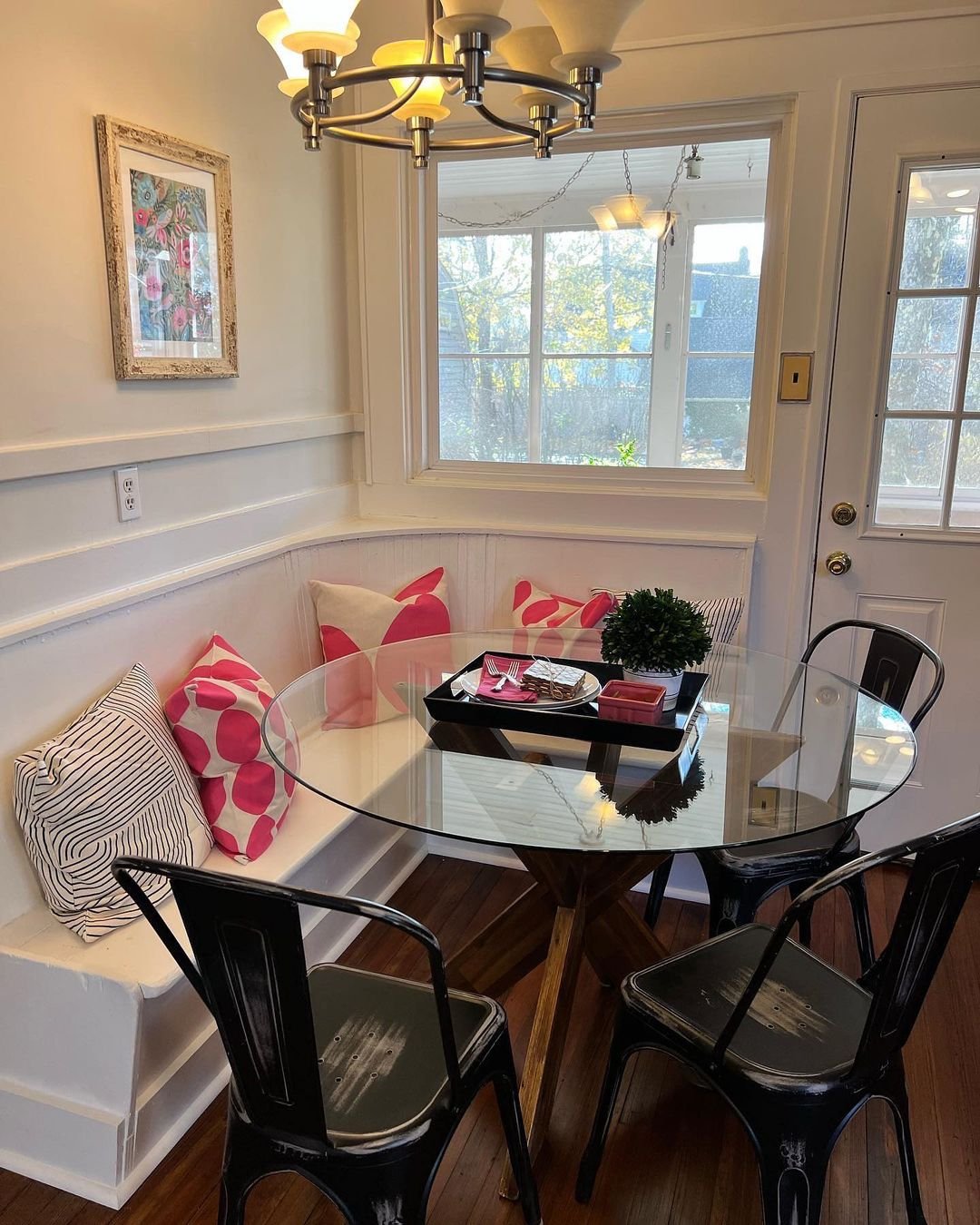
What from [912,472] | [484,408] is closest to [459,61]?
[484,408]

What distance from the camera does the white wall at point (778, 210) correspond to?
237 centimetres

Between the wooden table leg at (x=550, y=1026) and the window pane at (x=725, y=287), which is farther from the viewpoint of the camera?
the window pane at (x=725, y=287)

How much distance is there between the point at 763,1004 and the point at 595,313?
2113mm

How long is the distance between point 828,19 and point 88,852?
2647 mm

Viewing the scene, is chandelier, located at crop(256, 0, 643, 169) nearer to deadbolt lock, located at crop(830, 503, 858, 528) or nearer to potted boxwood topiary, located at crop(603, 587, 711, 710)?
potted boxwood topiary, located at crop(603, 587, 711, 710)

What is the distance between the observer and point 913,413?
255 centimetres

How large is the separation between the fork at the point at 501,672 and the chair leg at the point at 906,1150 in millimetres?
941

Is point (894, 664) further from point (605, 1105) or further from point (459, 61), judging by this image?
point (459, 61)

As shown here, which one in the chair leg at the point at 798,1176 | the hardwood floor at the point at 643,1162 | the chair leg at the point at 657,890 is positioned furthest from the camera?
the chair leg at the point at 657,890

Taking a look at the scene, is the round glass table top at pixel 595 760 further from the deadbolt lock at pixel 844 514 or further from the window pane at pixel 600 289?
the window pane at pixel 600 289

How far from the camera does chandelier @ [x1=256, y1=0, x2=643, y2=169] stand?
126cm

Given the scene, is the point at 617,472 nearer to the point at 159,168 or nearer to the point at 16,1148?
the point at 159,168

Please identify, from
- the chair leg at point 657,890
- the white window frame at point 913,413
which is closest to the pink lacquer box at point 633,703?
the chair leg at point 657,890

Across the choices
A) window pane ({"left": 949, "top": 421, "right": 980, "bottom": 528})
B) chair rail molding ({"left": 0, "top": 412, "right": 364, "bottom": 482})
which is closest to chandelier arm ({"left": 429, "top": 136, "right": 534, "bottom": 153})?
chair rail molding ({"left": 0, "top": 412, "right": 364, "bottom": 482})
